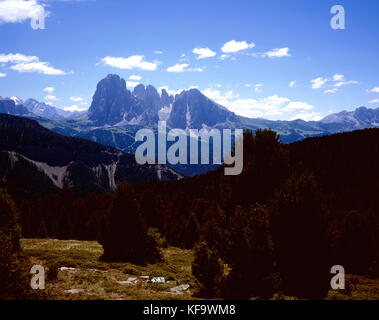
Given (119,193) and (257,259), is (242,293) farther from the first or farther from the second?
(119,193)

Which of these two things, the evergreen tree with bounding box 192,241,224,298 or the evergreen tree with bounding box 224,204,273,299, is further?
the evergreen tree with bounding box 192,241,224,298

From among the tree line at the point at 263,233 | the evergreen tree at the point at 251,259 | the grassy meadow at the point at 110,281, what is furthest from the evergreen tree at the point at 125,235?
the evergreen tree at the point at 251,259

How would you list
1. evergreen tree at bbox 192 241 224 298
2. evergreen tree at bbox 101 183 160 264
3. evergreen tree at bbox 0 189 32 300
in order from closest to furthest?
evergreen tree at bbox 0 189 32 300 → evergreen tree at bbox 192 241 224 298 → evergreen tree at bbox 101 183 160 264

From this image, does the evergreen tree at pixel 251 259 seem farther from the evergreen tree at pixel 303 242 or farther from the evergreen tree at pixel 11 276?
the evergreen tree at pixel 11 276

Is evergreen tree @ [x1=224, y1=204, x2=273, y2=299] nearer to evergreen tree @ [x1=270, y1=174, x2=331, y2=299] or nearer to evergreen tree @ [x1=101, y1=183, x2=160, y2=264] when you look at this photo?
evergreen tree @ [x1=270, y1=174, x2=331, y2=299]

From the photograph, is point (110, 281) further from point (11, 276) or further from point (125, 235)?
point (11, 276)

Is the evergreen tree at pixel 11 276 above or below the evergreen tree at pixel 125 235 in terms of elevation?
above

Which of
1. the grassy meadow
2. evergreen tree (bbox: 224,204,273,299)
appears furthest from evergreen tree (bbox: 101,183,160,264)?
evergreen tree (bbox: 224,204,273,299)

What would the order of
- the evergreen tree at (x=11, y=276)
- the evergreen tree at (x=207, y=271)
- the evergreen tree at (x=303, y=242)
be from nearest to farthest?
1. the evergreen tree at (x=11, y=276)
2. the evergreen tree at (x=303, y=242)
3. the evergreen tree at (x=207, y=271)

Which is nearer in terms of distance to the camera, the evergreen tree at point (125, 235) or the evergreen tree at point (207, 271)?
the evergreen tree at point (207, 271)

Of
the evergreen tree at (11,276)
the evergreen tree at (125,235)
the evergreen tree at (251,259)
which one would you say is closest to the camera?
the evergreen tree at (11,276)

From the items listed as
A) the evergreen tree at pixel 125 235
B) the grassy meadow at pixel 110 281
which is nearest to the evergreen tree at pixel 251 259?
the grassy meadow at pixel 110 281
